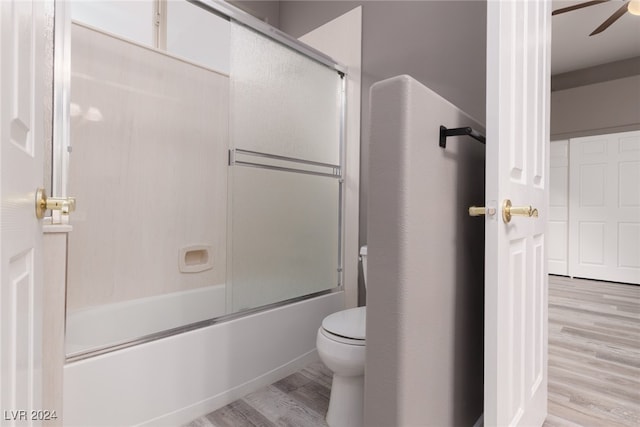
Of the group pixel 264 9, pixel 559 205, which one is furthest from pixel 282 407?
pixel 559 205

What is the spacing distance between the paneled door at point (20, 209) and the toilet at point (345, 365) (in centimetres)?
100

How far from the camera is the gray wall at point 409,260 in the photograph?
949 millimetres

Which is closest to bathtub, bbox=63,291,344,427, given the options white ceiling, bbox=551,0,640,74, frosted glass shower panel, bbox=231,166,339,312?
frosted glass shower panel, bbox=231,166,339,312

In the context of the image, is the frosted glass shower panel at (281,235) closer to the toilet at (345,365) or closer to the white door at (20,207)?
the toilet at (345,365)

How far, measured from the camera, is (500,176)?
3.38 ft

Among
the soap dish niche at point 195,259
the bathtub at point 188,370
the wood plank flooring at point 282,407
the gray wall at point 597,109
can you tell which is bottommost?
the wood plank flooring at point 282,407

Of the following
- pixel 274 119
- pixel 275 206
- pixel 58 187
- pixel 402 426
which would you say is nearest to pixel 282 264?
pixel 275 206

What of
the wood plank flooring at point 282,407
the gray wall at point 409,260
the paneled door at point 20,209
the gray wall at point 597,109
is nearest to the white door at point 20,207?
the paneled door at point 20,209

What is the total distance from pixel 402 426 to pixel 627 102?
17.9 ft

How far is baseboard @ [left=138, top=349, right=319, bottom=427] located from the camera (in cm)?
154

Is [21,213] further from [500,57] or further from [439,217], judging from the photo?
[500,57]

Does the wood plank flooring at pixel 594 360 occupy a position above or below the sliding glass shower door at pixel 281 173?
below

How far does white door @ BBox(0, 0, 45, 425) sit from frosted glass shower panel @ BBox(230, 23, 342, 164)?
3.80 feet

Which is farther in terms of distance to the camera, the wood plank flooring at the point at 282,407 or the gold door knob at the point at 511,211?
the wood plank flooring at the point at 282,407
